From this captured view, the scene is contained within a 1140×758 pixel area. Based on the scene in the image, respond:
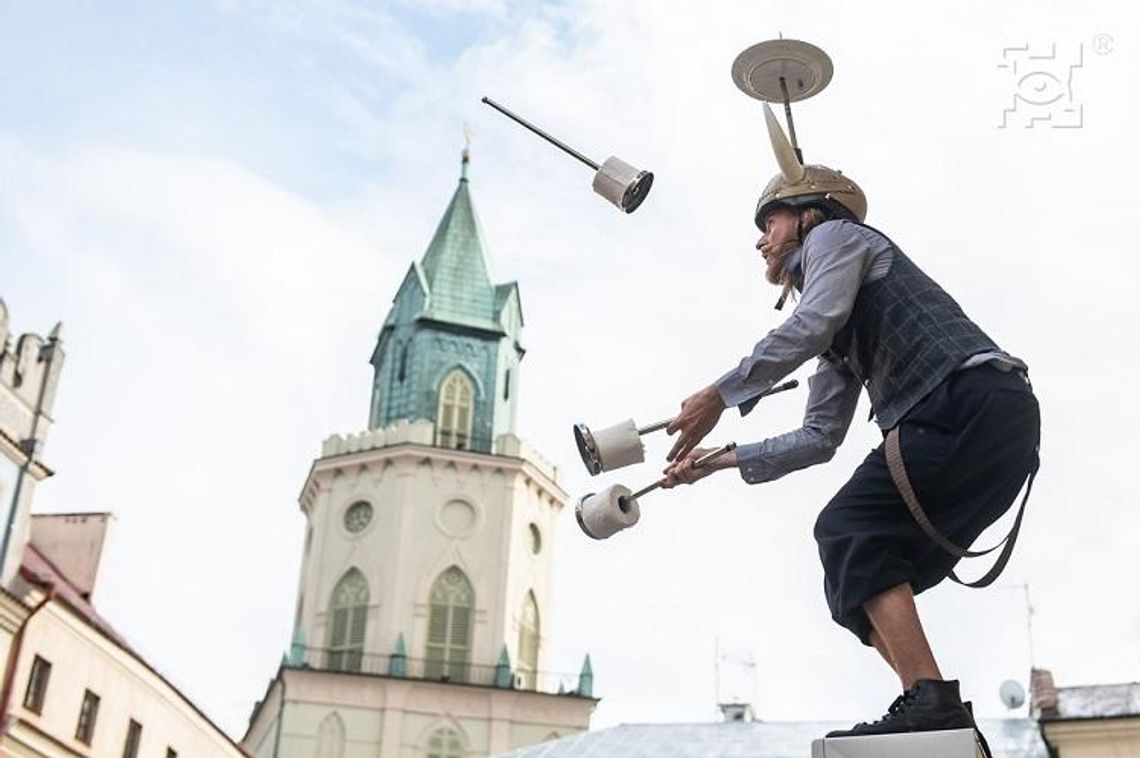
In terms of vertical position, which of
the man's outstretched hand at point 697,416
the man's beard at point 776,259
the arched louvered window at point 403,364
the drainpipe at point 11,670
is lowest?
the man's outstretched hand at point 697,416

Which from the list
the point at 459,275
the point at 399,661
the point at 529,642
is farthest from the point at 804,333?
the point at 459,275

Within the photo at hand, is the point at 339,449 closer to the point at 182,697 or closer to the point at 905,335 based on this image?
the point at 182,697

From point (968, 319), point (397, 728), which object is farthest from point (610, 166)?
point (397, 728)

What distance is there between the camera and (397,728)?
54.0 m

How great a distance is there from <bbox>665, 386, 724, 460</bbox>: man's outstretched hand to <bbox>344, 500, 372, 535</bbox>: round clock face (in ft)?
181

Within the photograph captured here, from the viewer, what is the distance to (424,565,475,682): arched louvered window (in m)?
56.1

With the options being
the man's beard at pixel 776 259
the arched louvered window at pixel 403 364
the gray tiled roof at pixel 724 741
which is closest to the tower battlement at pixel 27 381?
the gray tiled roof at pixel 724 741

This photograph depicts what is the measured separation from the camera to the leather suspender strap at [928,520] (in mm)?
4988

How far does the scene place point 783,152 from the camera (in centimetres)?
566

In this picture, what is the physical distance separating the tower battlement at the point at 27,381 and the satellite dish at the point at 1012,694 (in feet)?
86.0

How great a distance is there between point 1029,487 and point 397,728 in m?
51.1

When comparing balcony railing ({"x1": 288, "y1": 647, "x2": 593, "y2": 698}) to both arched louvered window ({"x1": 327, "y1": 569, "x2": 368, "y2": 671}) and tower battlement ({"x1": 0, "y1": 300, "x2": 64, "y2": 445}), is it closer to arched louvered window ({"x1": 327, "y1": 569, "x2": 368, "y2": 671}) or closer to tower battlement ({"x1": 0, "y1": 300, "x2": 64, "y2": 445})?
arched louvered window ({"x1": 327, "y1": 569, "x2": 368, "y2": 671})

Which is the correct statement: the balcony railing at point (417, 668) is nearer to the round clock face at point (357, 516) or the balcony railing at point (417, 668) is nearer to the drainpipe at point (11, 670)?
the round clock face at point (357, 516)

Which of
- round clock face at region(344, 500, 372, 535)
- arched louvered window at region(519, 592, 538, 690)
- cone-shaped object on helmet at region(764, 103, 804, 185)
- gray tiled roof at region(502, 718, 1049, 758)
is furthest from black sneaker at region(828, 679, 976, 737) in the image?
round clock face at region(344, 500, 372, 535)
